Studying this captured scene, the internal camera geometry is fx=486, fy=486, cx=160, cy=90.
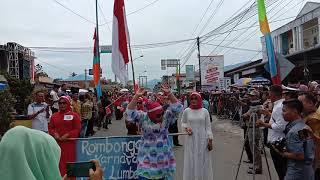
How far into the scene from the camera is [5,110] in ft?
39.0

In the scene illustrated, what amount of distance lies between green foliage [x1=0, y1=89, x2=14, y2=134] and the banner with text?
4973 millimetres

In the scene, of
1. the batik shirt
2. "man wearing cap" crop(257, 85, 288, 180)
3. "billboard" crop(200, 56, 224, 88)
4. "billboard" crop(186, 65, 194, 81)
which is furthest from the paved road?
"billboard" crop(186, 65, 194, 81)

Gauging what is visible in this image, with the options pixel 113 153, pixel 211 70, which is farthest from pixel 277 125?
pixel 211 70

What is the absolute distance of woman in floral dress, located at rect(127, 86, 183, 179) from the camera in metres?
6.32

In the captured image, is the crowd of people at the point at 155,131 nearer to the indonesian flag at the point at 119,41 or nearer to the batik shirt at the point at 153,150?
the batik shirt at the point at 153,150

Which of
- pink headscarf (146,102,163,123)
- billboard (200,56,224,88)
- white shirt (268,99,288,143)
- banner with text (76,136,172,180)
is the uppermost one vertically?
billboard (200,56,224,88)

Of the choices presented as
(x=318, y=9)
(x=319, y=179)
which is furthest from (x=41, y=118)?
(x=318, y=9)

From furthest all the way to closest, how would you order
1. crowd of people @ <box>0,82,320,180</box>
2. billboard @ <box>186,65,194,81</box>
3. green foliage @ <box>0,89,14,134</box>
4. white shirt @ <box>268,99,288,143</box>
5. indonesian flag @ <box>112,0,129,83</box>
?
billboard @ <box>186,65,194,81</box> < green foliage @ <box>0,89,14,134</box> < indonesian flag @ <box>112,0,129,83</box> < white shirt @ <box>268,99,288,143</box> < crowd of people @ <box>0,82,320,180</box>

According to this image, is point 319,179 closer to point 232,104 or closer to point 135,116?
point 135,116

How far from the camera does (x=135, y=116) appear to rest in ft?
21.5

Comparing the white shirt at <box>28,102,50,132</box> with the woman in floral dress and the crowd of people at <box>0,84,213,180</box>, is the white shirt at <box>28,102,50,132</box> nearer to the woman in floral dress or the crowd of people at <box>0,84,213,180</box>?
the crowd of people at <box>0,84,213,180</box>

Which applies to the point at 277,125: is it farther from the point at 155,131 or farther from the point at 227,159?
the point at 227,159

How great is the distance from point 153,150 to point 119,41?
3.06 meters

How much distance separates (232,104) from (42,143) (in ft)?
84.0
